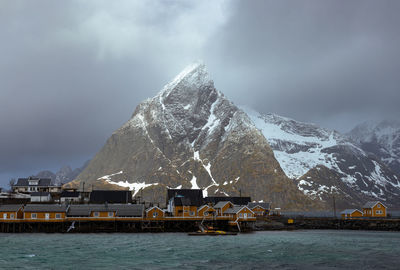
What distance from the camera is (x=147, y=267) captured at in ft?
205

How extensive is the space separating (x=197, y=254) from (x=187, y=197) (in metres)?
69.6

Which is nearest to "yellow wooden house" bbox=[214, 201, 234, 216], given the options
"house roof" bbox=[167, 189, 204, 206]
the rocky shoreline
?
"house roof" bbox=[167, 189, 204, 206]

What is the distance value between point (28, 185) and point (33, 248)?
11926 centimetres

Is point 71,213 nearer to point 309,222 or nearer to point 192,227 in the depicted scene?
point 192,227

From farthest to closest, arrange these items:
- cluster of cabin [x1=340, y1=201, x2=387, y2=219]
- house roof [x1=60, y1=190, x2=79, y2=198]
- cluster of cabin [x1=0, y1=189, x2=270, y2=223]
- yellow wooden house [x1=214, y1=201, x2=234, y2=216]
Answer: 1. house roof [x1=60, y1=190, x2=79, y2=198]
2. cluster of cabin [x1=340, y1=201, x2=387, y2=219]
3. yellow wooden house [x1=214, y1=201, x2=234, y2=216]
4. cluster of cabin [x1=0, y1=189, x2=270, y2=223]

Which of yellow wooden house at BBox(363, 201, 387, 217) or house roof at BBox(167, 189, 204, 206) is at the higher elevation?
house roof at BBox(167, 189, 204, 206)

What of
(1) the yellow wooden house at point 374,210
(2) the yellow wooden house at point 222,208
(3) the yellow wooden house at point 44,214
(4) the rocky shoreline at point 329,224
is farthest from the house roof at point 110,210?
(1) the yellow wooden house at point 374,210

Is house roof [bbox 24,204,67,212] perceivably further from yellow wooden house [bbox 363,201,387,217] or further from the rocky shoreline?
yellow wooden house [bbox 363,201,387,217]

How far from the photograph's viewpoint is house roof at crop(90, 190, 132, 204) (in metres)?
164

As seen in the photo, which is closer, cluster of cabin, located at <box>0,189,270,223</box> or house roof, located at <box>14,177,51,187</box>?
cluster of cabin, located at <box>0,189,270,223</box>

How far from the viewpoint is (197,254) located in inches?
3051

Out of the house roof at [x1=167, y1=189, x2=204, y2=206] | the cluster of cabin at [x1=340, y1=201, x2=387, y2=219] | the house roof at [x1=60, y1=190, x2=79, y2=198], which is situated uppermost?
the house roof at [x1=60, y1=190, x2=79, y2=198]

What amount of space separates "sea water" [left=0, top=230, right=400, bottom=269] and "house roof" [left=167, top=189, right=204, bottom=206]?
39198 millimetres

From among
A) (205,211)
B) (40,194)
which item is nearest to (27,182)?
(40,194)
